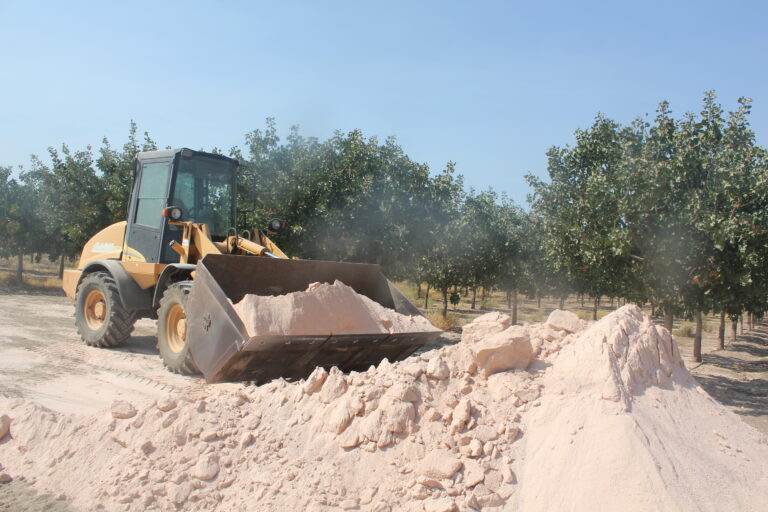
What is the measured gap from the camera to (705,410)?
493cm

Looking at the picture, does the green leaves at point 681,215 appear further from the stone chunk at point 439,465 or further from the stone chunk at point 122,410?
the stone chunk at point 122,410

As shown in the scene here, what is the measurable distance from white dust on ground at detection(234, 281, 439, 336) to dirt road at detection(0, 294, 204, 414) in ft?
4.08

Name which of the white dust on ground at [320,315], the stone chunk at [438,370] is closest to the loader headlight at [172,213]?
the white dust on ground at [320,315]

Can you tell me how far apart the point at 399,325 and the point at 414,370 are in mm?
2713

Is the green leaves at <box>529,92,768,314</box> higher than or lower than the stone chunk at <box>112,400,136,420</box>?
higher

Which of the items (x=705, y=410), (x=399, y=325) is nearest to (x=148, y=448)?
(x=399, y=325)

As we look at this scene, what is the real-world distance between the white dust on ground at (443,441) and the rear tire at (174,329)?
2337 mm

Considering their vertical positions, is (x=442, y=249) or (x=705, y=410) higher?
(x=442, y=249)

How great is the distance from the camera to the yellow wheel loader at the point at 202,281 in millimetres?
6707

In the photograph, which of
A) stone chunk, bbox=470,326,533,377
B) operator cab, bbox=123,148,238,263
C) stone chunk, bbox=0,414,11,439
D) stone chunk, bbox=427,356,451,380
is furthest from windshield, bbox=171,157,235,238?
→ stone chunk, bbox=470,326,533,377

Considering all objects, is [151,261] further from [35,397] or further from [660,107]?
[660,107]

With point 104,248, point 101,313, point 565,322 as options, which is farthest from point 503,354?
point 104,248

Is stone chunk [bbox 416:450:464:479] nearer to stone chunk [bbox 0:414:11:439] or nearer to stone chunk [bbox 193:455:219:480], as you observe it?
stone chunk [bbox 193:455:219:480]

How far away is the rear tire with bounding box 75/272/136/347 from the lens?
945cm
